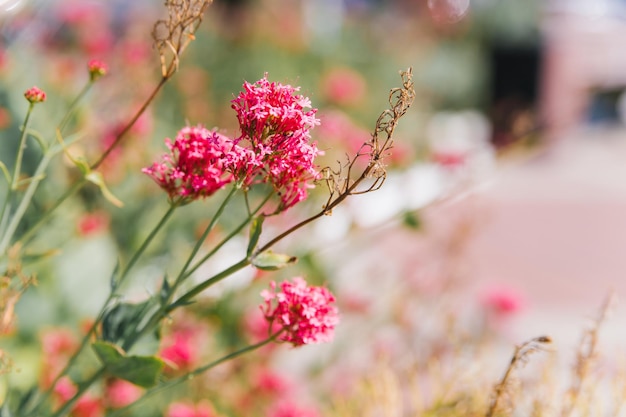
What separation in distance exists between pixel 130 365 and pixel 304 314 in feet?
0.49

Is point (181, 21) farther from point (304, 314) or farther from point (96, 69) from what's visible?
point (304, 314)

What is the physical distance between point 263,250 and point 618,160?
8299 millimetres

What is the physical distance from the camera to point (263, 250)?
619 millimetres

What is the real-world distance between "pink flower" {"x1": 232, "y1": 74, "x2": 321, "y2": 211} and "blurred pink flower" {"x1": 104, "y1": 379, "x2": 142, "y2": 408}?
0.61 metres

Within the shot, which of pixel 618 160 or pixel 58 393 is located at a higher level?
pixel 618 160

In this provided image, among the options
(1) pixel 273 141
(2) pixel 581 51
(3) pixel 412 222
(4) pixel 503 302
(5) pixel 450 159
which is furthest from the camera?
(2) pixel 581 51

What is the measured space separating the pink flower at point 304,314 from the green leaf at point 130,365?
11 cm

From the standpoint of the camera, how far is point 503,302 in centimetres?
202

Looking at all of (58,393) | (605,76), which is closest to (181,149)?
(58,393)

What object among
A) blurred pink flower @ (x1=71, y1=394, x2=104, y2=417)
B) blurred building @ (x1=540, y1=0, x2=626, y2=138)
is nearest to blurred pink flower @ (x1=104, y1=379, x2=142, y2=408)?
blurred pink flower @ (x1=71, y1=394, x2=104, y2=417)

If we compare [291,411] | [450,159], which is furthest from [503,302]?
[291,411]

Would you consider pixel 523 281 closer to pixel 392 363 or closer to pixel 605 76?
pixel 392 363

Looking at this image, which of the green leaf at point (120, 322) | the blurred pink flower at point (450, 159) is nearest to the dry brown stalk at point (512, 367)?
the green leaf at point (120, 322)

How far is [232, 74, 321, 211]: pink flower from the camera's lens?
1.90ft
